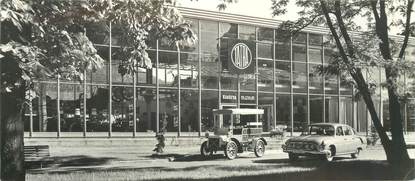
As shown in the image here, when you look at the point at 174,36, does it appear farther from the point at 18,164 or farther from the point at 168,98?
the point at 168,98

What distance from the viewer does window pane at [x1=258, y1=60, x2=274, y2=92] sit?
30438mm

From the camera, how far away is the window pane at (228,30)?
2903 centimetres

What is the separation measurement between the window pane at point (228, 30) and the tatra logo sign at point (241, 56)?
0.63 metres

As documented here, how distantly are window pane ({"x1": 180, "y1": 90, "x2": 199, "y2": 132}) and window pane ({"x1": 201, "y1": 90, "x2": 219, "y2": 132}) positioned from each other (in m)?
0.39

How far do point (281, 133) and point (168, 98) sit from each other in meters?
6.66

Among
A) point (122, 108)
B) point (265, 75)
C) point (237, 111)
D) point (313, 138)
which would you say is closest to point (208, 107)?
point (265, 75)

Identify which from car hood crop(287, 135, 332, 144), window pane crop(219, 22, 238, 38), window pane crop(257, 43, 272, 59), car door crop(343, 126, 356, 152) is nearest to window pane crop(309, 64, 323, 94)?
window pane crop(257, 43, 272, 59)

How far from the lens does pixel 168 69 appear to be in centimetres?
2709

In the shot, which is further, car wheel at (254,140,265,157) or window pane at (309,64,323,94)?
window pane at (309,64,323,94)

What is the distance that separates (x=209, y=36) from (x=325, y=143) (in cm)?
1085

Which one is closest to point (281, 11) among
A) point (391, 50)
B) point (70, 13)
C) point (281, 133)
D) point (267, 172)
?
point (391, 50)

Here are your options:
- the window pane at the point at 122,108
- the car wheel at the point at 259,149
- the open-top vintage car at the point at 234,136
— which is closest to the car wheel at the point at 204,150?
the open-top vintage car at the point at 234,136

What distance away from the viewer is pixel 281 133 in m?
29.3

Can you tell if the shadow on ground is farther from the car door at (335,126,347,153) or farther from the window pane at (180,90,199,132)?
the car door at (335,126,347,153)
